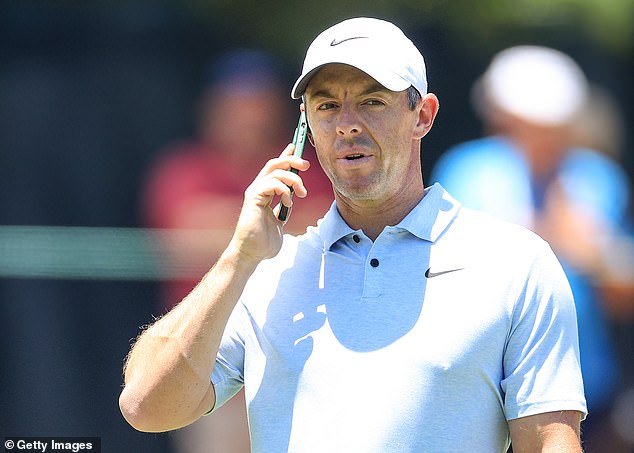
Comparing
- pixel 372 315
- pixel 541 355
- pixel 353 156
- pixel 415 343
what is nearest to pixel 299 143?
pixel 353 156

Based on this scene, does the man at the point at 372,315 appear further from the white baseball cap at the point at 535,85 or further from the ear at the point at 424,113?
the white baseball cap at the point at 535,85

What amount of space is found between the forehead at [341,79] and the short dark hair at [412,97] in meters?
0.08

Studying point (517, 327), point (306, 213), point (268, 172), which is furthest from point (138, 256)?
point (517, 327)

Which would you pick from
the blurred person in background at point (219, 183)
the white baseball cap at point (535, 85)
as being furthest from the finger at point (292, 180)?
the white baseball cap at point (535, 85)

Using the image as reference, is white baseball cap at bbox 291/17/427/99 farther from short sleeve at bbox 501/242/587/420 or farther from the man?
short sleeve at bbox 501/242/587/420

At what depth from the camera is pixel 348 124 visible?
253 cm

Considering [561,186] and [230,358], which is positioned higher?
[561,186]

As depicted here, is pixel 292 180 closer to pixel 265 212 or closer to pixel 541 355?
pixel 265 212

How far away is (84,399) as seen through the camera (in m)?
5.14

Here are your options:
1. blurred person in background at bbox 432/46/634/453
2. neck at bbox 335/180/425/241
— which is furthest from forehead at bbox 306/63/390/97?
blurred person in background at bbox 432/46/634/453

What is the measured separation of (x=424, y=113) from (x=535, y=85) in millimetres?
2219

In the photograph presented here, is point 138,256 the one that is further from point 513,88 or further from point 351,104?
point 351,104

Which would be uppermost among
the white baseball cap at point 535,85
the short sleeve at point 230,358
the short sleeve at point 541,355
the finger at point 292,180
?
the white baseball cap at point 535,85

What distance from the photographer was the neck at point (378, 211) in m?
2.61
